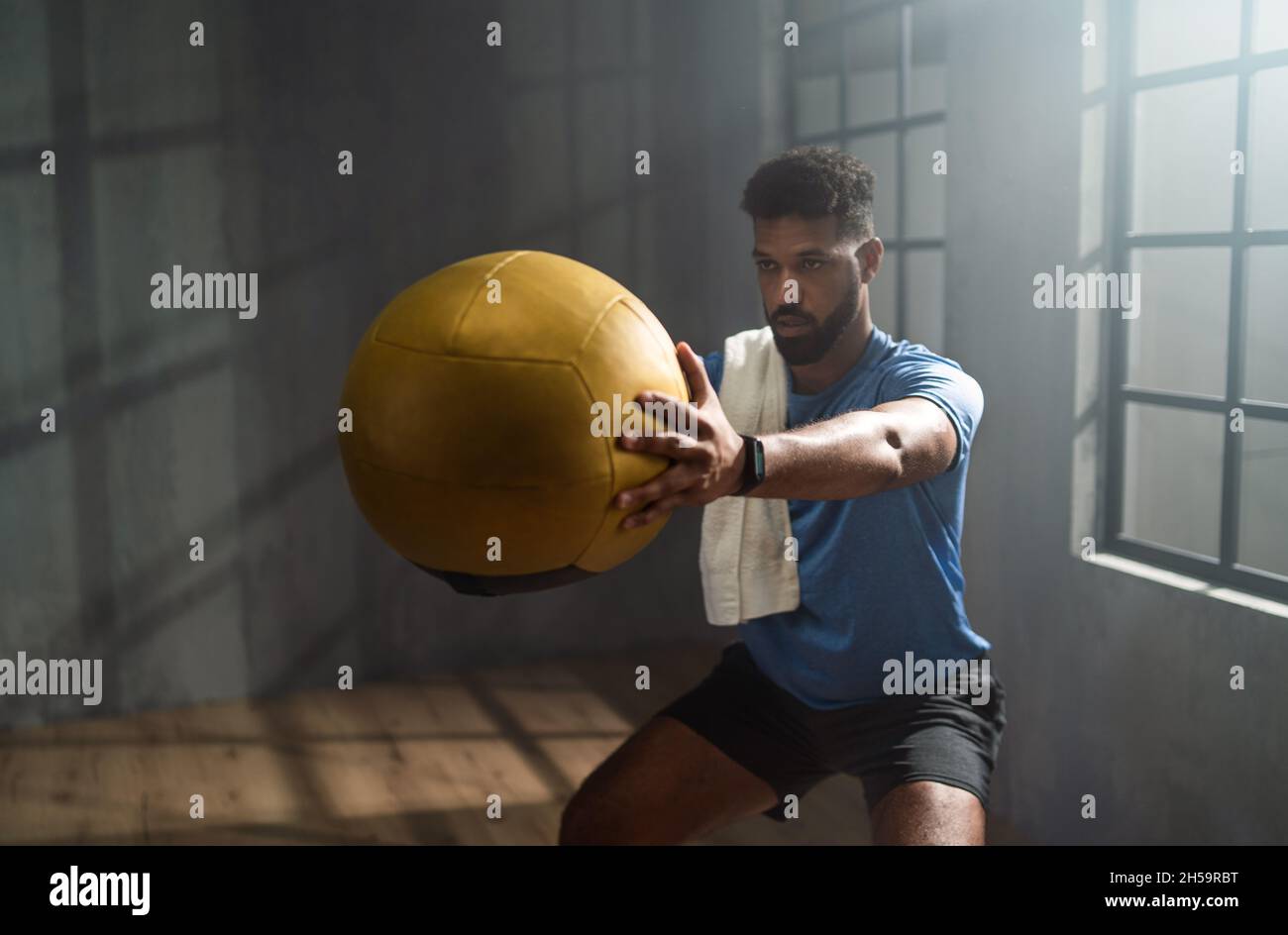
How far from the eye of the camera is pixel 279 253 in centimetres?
414

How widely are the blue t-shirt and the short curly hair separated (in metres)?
0.24

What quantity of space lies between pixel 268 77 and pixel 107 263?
2.60 ft

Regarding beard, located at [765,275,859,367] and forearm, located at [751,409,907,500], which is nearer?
forearm, located at [751,409,907,500]

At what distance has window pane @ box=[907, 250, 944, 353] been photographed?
3.69 metres

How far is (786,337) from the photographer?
219 centimetres

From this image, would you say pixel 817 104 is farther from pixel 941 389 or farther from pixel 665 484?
pixel 665 484

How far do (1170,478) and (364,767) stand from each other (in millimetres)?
2404

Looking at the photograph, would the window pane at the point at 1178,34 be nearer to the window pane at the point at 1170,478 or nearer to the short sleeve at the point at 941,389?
the window pane at the point at 1170,478

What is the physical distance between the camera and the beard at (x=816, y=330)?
216 cm

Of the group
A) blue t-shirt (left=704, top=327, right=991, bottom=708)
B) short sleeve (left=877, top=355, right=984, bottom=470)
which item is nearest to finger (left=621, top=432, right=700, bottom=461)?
short sleeve (left=877, top=355, right=984, bottom=470)

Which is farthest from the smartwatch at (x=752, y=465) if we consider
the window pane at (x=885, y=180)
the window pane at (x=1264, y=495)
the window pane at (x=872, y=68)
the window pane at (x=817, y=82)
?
the window pane at (x=1264, y=495)

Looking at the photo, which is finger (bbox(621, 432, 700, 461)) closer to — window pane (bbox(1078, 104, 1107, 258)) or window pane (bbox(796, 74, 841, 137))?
window pane (bbox(1078, 104, 1107, 258))

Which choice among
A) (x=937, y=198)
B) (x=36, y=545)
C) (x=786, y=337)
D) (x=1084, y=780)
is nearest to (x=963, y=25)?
(x=937, y=198)

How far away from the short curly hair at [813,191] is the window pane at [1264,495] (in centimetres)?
432
